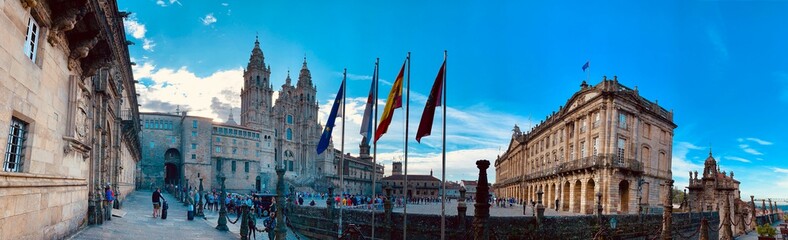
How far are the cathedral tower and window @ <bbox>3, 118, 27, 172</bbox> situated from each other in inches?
3428

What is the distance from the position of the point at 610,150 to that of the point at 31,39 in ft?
113

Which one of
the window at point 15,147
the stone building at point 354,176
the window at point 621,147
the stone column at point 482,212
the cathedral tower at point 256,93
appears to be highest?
the cathedral tower at point 256,93

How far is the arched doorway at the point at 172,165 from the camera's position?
7938 cm

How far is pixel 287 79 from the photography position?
111062 millimetres

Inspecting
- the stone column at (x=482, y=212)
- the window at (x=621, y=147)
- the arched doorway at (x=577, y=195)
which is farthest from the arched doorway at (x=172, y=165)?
the stone column at (x=482, y=212)

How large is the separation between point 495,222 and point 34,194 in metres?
13.9

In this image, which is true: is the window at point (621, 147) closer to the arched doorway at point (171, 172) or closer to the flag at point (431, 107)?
the flag at point (431, 107)

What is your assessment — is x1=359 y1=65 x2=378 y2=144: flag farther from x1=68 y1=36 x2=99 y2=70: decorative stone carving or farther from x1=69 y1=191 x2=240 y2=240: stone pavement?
x1=68 y1=36 x2=99 y2=70: decorative stone carving

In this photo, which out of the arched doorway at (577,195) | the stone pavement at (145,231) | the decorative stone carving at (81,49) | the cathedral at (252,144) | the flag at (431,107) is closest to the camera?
the decorative stone carving at (81,49)

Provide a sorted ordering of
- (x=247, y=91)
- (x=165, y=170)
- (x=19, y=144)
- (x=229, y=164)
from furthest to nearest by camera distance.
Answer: (x=247, y=91) < (x=229, y=164) < (x=165, y=170) < (x=19, y=144)

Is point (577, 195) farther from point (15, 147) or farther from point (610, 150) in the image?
point (15, 147)

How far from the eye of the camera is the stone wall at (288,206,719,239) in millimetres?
17750

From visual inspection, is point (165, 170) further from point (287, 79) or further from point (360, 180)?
point (360, 180)

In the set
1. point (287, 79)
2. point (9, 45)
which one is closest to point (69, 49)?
point (9, 45)
